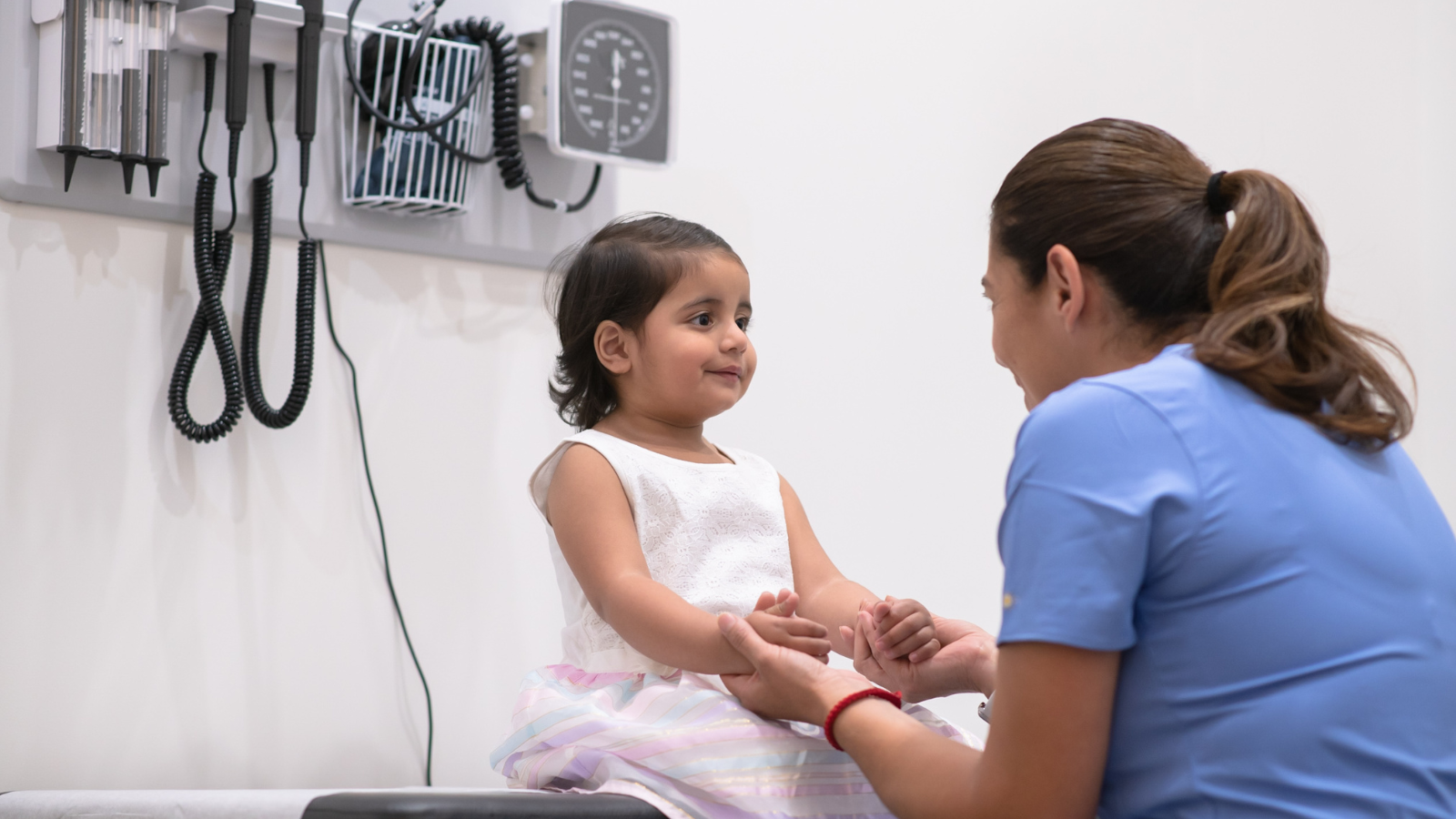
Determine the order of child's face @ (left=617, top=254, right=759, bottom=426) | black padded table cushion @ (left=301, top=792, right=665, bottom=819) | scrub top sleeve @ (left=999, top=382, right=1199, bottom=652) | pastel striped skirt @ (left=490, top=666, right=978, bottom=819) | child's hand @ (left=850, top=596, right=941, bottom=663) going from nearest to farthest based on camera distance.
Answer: scrub top sleeve @ (left=999, top=382, right=1199, bottom=652) < black padded table cushion @ (left=301, top=792, right=665, bottom=819) < pastel striped skirt @ (left=490, top=666, right=978, bottom=819) < child's hand @ (left=850, top=596, right=941, bottom=663) < child's face @ (left=617, top=254, right=759, bottom=426)

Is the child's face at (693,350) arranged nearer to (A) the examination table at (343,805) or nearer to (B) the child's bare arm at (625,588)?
(B) the child's bare arm at (625,588)

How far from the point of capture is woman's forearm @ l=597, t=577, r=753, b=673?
3.59 ft

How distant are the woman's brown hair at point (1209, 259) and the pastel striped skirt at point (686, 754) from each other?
0.42 meters

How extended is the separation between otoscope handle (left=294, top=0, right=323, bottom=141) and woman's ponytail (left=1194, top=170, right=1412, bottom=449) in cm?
97

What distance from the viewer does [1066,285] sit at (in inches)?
37.9

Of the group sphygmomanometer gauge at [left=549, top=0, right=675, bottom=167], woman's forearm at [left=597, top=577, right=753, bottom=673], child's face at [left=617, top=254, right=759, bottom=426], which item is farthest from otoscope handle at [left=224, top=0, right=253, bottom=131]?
woman's forearm at [left=597, top=577, right=753, bottom=673]

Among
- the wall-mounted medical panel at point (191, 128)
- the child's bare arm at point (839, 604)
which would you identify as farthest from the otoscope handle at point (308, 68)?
the child's bare arm at point (839, 604)

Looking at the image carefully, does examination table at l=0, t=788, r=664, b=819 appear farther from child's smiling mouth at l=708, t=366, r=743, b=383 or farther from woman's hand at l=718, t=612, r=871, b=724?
child's smiling mouth at l=708, t=366, r=743, b=383

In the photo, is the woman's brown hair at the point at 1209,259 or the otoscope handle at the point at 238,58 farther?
the otoscope handle at the point at 238,58

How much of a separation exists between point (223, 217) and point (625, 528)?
1.96ft

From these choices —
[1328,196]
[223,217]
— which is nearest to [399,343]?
[223,217]

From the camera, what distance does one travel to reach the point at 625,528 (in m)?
1.21

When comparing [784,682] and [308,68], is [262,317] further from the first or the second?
[784,682]

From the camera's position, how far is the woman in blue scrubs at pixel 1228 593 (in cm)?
79
